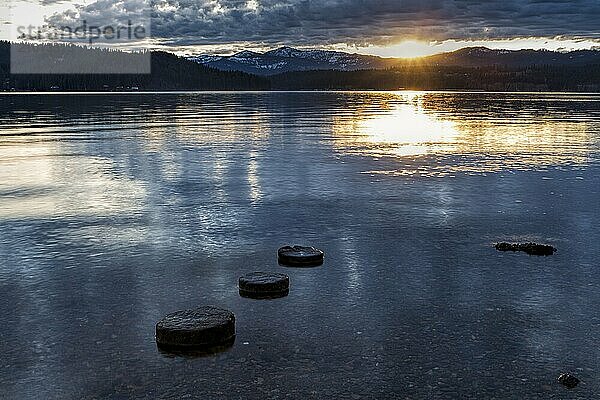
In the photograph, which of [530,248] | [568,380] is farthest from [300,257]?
[568,380]

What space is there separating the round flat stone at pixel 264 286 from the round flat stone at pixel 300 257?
137 centimetres

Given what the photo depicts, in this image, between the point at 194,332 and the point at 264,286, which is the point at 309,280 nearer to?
the point at 264,286

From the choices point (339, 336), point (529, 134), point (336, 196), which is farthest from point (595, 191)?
point (529, 134)

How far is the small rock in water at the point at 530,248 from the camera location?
1186cm

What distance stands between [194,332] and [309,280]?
2.99m

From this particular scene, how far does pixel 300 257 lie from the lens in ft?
36.5

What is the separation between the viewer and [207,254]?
462 inches

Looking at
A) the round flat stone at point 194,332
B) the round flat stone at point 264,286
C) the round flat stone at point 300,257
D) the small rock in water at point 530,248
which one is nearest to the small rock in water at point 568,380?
the round flat stone at point 194,332

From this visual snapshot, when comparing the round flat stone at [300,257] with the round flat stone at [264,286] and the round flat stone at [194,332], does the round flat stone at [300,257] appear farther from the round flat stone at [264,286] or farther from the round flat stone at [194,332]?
the round flat stone at [194,332]

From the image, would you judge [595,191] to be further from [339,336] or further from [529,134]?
[529,134]

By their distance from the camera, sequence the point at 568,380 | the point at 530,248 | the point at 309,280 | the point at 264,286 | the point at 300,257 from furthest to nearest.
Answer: the point at 530,248 < the point at 300,257 < the point at 309,280 < the point at 264,286 < the point at 568,380

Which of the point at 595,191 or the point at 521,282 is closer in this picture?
the point at 521,282

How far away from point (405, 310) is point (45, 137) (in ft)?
99.2

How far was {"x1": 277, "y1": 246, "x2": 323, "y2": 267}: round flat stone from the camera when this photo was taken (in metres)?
11.1
